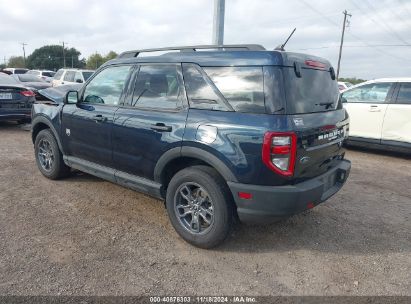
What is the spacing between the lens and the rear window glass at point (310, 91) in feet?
9.89

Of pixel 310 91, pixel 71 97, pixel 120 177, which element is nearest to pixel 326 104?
pixel 310 91

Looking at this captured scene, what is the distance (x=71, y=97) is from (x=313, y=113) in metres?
→ 3.07

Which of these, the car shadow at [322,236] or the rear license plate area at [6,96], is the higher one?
the rear license plate area at [6,96]

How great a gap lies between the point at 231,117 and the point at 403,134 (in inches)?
222

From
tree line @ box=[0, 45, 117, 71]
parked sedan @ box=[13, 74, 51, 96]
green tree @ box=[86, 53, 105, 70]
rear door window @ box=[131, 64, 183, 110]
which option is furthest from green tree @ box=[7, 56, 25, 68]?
rear door window @ box=[131, 64, 183, 110]

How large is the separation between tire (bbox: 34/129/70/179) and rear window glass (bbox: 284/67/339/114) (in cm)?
344

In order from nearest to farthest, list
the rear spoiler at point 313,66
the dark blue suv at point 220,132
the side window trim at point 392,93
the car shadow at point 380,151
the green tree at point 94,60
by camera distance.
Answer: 1. the dark blue suv at point 220,132
2. the rear spoiler at point 313,66
3. the side window trim at point 392,93
4. the car shadow at point 380,151
5. the green tree at point 94,60

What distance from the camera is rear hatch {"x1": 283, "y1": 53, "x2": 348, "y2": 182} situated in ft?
A: 9.83

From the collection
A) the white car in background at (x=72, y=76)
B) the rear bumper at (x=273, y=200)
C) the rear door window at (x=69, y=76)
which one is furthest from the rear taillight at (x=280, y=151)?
the rear door window at (x=69, y=76)

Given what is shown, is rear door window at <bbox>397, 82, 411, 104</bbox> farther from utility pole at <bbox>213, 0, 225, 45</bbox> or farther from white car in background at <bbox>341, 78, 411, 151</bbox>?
utility pole at <bbox>213, 0, 225, 45</bbox>

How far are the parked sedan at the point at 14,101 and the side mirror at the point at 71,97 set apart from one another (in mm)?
5149

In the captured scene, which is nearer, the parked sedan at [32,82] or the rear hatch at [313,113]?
the rear hatch at [313,113]

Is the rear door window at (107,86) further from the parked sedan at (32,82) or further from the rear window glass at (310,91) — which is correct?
the parked sedan at (32,82)

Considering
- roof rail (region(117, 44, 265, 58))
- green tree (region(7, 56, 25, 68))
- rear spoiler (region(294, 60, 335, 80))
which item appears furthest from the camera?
green tree (region(7, 56, 25, 68))
